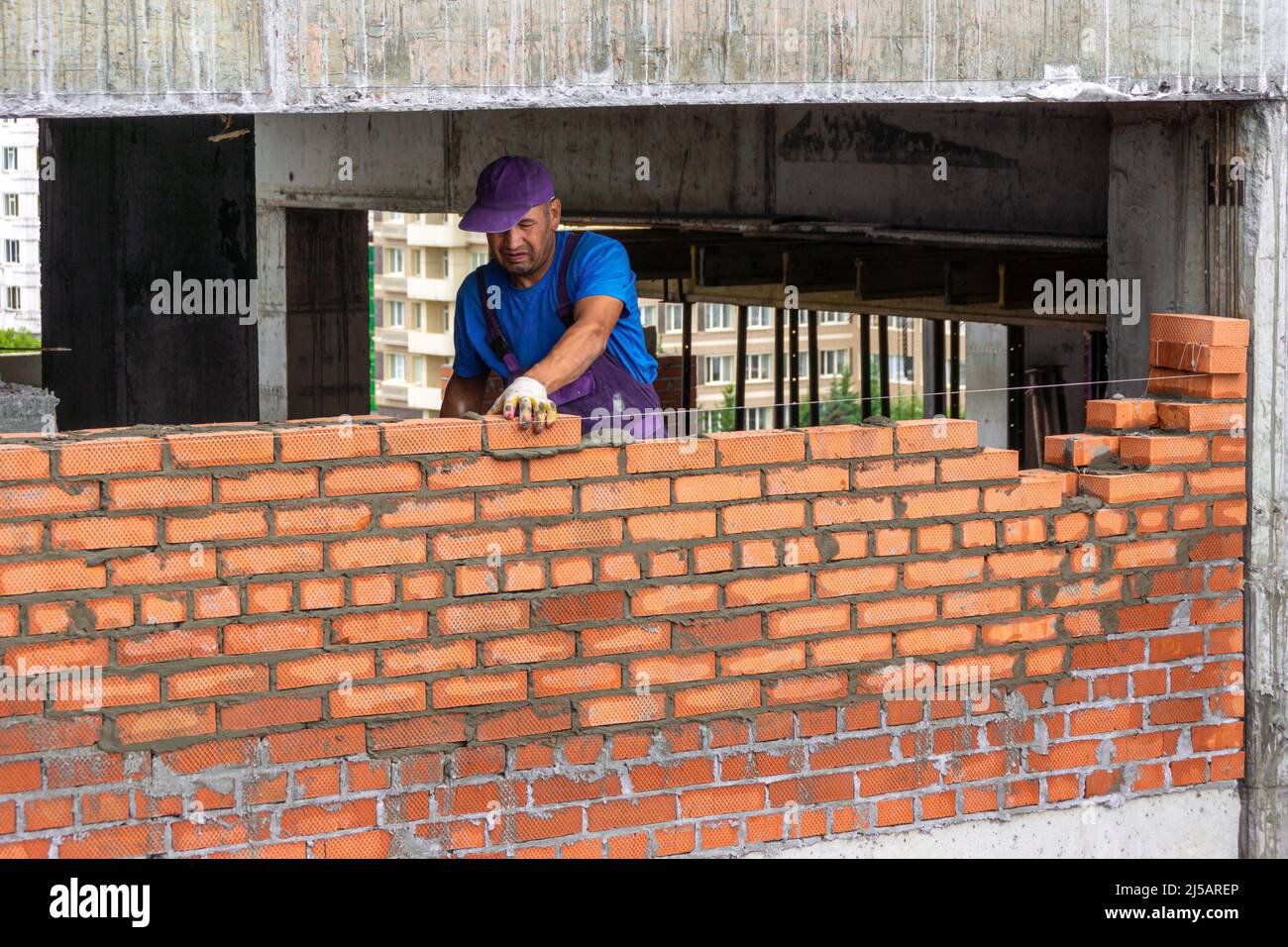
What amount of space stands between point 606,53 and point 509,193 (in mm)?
654

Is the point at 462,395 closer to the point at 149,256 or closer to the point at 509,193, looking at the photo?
the point at 509,193

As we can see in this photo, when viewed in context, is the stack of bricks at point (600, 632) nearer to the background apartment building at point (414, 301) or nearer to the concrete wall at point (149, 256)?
the concrete wall at point (149, 256)

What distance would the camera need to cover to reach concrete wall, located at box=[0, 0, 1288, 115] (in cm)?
405

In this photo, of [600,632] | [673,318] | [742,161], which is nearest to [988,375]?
[742,161]

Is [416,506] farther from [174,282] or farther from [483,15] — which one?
[174,282]

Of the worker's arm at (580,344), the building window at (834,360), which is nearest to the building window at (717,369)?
the building window at (834,360)

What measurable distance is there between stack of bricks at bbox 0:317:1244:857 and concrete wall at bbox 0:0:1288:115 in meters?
0.80

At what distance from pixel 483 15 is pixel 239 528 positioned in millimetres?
1443

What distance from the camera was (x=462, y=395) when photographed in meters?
5.24

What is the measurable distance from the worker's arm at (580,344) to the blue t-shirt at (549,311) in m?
0.05

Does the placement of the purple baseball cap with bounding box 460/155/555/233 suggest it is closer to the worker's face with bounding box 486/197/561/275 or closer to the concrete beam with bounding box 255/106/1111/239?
the worker's face with bounding box 486/197/561/275

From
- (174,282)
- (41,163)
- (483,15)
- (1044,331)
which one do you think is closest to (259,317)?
(174,282)

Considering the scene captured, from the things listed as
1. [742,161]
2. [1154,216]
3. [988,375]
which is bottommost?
[988,375]

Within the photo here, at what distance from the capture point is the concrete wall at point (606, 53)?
4.05 metres
